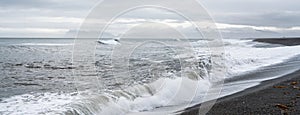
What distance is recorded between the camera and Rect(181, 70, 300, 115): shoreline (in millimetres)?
7852

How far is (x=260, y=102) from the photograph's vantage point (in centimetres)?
884

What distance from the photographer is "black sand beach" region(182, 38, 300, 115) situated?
25.6 feet

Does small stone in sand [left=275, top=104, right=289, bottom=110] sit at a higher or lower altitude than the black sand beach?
higher

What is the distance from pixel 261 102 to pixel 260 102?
0.08ft

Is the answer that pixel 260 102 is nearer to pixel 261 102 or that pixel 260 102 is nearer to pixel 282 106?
pixel 261 102

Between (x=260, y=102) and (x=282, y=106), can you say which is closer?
(x=282, y=106)

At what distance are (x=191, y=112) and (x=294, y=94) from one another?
3306 millimetres

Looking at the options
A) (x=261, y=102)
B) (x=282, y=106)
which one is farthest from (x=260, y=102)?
(x=282, y=106)

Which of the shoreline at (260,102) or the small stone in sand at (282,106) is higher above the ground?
the small stone in sand at (282,106)

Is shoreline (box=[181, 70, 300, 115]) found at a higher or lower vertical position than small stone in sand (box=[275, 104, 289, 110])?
lower

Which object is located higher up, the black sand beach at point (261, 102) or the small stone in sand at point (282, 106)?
the small stone in sand at point (282, 106)

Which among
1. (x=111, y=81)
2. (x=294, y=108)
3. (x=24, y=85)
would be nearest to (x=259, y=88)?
(x=294, y=108)

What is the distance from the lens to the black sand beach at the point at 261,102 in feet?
25.6

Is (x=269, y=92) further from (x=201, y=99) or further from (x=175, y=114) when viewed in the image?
(x=175, y=114)
